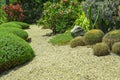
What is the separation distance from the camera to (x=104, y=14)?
1033 cm

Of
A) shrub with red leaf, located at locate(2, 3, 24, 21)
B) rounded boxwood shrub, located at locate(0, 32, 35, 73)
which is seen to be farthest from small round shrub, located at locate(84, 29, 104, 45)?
shrub with red leaf, located at locate(2, 3, 24, 21)

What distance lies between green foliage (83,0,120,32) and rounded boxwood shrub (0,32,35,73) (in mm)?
3034

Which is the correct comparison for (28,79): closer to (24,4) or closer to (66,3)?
(66,3)

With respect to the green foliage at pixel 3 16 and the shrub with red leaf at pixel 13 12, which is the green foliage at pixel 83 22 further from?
the shrub with red leaf at pixel 13 12

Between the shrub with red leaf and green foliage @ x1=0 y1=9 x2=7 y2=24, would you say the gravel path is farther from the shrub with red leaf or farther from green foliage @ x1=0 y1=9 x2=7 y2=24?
the shrub with red leaf

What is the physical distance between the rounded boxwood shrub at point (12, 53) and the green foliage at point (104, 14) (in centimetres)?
303

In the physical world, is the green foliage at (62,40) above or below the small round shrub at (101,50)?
below

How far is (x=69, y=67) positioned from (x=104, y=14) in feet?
11.4

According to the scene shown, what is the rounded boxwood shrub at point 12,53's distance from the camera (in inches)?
316

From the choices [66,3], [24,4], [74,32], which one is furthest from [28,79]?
[24,4]

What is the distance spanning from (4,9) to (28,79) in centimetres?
1134

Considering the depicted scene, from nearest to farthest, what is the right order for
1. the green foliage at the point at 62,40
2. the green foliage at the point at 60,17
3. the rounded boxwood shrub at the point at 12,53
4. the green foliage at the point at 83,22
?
1. the rounded boxwood shrub at the point at 12,53
2. the green foliage at the point at 62,40
3. the green foliage at the point at 83,22
4. the green foliage at the point at 60,17

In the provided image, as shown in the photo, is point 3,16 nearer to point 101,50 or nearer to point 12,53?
point 12,53

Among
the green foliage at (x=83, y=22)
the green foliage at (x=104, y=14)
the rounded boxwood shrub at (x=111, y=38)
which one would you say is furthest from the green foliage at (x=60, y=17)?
the rounded boxwood shrub at (x=111, y=38)
